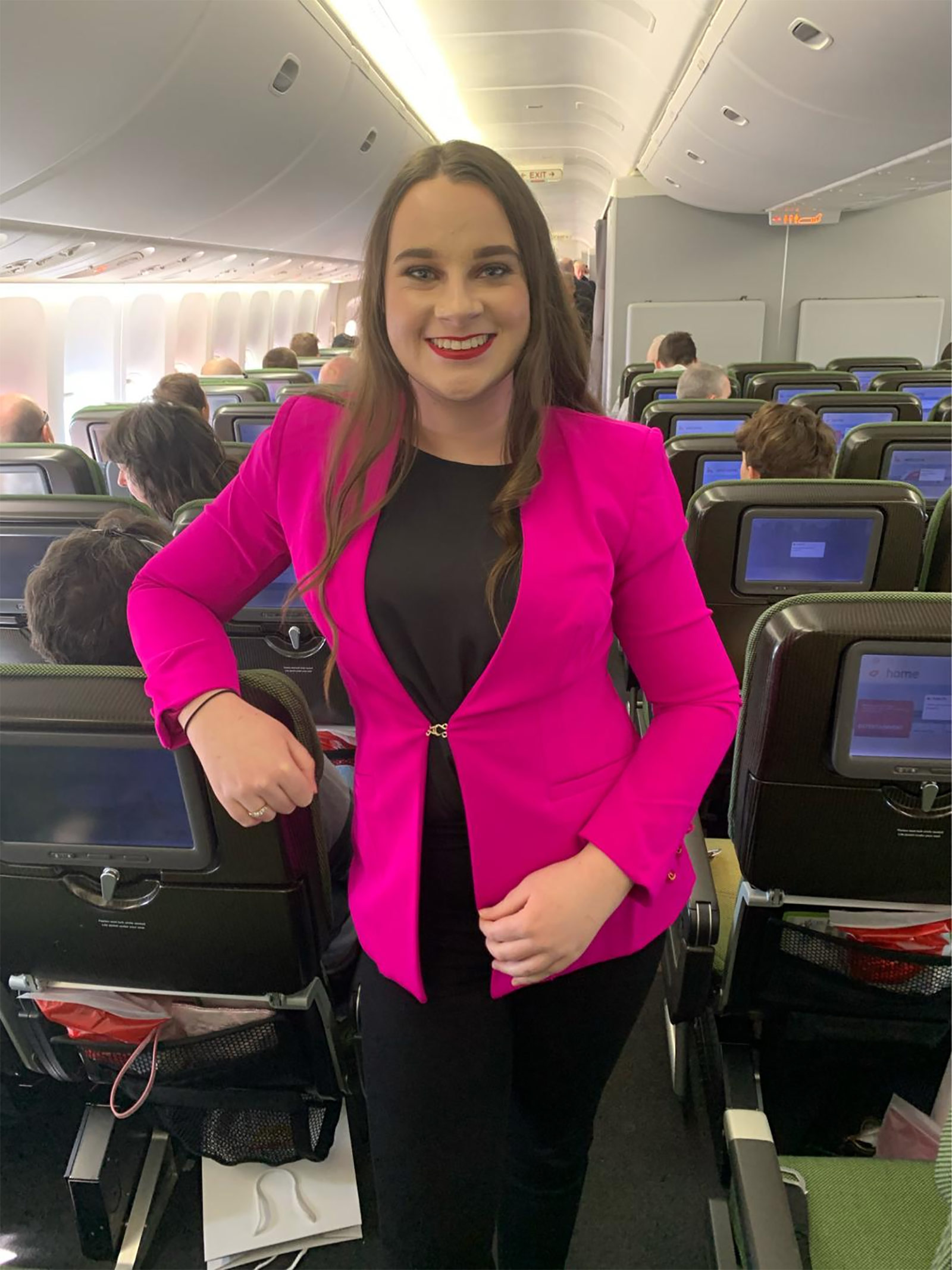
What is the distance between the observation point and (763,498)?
232cm

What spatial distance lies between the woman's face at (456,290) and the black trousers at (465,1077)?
0.76 m

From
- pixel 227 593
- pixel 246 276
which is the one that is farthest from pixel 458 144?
pixel 246 276

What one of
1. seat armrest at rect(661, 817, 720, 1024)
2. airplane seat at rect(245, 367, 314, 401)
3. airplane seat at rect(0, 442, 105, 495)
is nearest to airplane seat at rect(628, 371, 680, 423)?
airplane seat at rect(245, 367, 314, 401)

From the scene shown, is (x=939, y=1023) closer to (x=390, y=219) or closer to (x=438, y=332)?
(x=438, y=332)

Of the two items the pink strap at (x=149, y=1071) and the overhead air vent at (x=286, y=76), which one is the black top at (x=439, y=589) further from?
the overhead air vent at (x=286, y=76)

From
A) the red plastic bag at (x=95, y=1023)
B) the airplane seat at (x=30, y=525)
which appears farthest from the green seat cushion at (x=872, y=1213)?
the airplane seat at (x=30, y=525)

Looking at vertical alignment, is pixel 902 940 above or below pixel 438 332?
below

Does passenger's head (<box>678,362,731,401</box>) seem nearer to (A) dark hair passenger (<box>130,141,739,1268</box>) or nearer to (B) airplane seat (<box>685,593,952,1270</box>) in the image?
(B) airplane seat (<box>685,593,952,1270</box>)

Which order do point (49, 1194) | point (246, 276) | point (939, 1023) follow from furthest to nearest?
point (246, 276) < point (49, 1194) < point (939, 1023)

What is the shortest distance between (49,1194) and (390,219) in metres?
2.05

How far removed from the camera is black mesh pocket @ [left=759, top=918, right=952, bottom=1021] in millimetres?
1391

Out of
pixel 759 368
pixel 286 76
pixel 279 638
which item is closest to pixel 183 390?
pixel 286 76

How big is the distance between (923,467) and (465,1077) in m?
3.52

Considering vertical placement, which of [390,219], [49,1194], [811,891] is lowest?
[49,1194]
